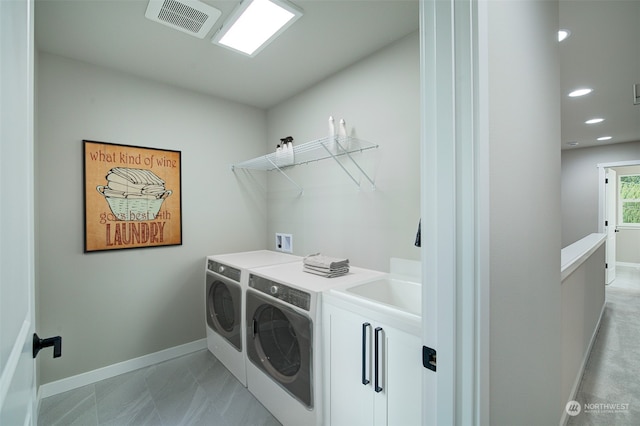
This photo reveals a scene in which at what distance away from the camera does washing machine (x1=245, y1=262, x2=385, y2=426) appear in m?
1.46

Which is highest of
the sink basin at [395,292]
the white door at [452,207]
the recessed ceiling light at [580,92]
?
the recessed ceiling light at [580,92]

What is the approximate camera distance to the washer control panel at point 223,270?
212 centimetres

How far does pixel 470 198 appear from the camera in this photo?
0.69 m

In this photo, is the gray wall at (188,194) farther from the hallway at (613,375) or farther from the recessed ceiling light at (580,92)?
the recessed ceiling light at (580,92)

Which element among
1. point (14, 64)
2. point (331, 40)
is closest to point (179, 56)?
point (331, 40)

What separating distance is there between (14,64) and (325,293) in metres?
1.32

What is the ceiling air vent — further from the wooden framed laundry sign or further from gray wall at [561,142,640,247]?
gray wall at [561,142,640,247]

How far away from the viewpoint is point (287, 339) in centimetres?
166

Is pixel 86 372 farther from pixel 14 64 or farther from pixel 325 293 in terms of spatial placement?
pixel 14 64

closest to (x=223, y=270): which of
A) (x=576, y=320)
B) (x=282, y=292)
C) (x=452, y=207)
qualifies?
(x=282, y=292)

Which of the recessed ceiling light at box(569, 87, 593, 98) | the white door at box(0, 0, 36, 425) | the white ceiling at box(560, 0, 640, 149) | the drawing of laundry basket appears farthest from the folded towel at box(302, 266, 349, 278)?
the recessed ceiling light at box(569, 87, 593, 98)

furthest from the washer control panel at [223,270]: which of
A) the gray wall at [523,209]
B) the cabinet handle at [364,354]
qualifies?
the gray wall at [523,209]

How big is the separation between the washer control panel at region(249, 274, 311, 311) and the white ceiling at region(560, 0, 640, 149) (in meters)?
2.11

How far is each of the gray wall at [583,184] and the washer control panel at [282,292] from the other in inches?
222
